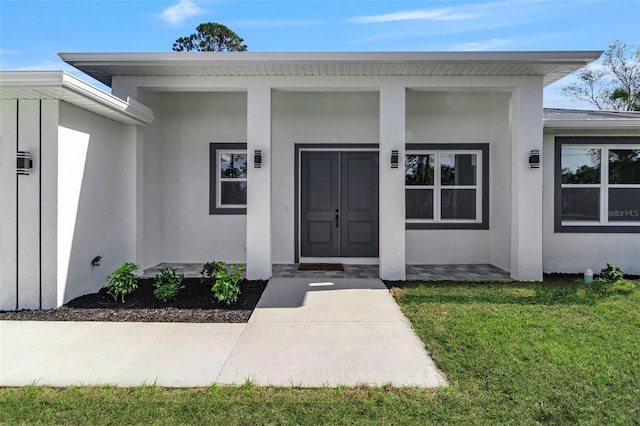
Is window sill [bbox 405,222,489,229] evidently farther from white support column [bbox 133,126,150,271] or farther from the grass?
white support column [bbox 133,126,150,271]

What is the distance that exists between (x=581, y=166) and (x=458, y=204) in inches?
95.2

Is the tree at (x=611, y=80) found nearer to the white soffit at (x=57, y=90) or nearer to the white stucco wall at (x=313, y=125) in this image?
the white stucco wall at (x=313, y=125)

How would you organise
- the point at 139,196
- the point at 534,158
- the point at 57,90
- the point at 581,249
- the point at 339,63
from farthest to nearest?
the point at 581,249
the point at 139,196
the point at 534,158
the point at 339,63
the point at 57,90

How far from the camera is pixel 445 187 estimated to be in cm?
803

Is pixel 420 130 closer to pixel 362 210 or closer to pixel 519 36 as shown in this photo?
pixel 362 210

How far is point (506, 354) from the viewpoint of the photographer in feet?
11.2

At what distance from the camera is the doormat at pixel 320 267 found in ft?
24.1

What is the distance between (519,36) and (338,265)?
6.52 meters

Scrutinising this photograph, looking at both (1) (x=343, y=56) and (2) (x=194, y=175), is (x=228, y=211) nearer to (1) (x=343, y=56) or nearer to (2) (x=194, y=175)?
(2) (x=194, y=175)

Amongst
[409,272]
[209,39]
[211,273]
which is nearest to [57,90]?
[211,273]

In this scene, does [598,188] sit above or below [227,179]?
below

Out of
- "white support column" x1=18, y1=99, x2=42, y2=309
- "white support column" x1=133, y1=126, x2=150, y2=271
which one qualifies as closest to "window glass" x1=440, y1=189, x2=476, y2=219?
"white support column" x1=133, y1=126, x2=150, y2=271


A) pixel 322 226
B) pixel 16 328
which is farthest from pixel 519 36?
pixel 16 328

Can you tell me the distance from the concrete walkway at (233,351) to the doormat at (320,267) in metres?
2.41
